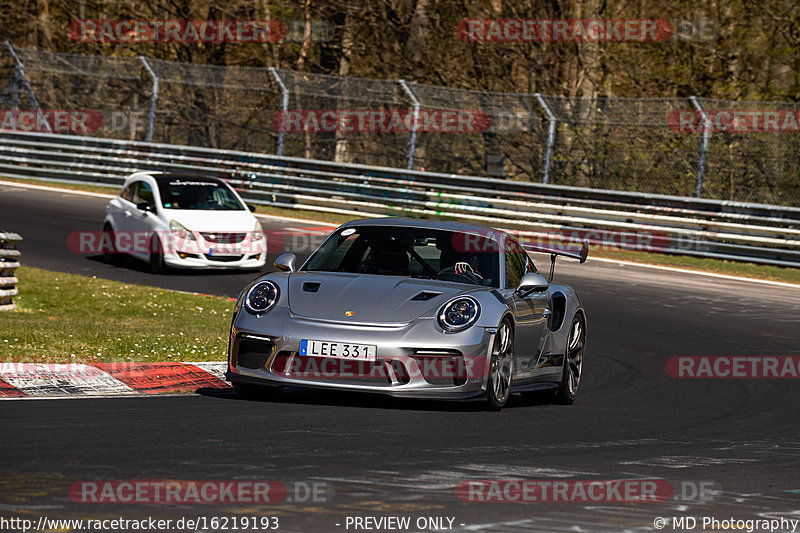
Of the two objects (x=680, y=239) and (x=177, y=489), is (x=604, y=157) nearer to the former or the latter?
(x=680, y=239)

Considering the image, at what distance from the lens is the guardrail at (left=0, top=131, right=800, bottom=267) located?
21.9m

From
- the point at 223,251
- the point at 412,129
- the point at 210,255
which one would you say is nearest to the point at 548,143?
the point at 412,129

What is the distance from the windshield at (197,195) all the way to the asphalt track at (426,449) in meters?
8.45

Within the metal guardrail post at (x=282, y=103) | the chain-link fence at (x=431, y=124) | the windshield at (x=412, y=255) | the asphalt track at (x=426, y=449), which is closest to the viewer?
the asphalt track at (x=426, y=449)

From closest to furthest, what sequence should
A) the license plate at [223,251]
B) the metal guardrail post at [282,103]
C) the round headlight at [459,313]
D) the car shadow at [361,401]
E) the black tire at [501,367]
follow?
Answer: the round headlight at [459,313]
the black tire at [501,367]
the car shadow at [361,401]
the license plate at [223,251]
the metal guardrail post at [282,103]

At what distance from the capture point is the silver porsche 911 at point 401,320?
26.8 ft

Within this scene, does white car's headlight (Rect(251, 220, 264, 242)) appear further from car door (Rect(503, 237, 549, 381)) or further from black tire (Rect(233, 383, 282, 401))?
black tire (Rect(233, 383, 282, 401))

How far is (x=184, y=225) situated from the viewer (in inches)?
716

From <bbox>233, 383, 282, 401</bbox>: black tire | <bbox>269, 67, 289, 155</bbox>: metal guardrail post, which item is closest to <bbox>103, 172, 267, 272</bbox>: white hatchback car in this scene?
<bbox>269, 67, 289, 155</bbox>: metal guardrail post

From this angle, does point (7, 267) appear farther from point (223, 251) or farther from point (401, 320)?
point (401, 320)

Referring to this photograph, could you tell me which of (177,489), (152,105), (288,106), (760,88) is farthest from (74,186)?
(177,489)

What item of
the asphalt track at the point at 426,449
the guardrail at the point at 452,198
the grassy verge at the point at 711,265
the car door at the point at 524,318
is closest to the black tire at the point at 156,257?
the guardrail at the point at 452,198

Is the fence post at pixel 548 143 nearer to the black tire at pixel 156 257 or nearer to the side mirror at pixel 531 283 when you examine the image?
the black tire at pixel 156 257

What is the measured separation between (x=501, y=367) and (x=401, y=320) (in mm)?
860
